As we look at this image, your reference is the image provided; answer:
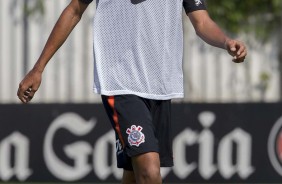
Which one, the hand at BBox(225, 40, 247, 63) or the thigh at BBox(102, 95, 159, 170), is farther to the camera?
the thigh at BBox(102, 95, 159, 170)

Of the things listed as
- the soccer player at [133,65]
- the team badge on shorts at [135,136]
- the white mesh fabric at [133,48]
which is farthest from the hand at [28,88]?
the team badge on shorts at [135,136]

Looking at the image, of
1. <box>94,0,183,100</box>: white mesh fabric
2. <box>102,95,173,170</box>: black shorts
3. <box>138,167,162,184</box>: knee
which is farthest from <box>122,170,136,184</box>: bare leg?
<box>94,0,183,100</box>: white mesh fabric

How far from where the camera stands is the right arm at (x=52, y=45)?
5012 mm

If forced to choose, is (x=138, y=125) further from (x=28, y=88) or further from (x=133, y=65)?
(x=28, y=88)

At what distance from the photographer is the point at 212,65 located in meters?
11.4

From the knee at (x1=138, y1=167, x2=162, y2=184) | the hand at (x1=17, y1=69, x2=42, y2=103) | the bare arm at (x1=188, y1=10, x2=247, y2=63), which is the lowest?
the knee at (x1=138, y1=167, x2=162, y2=184)

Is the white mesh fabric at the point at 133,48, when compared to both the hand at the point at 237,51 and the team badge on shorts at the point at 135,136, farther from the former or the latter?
the hand at the point at 237,51

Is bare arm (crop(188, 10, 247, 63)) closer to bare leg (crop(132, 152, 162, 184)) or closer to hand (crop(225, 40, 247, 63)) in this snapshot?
hand (crop(225, 40, 247, 63))

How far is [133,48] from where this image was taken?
500cm

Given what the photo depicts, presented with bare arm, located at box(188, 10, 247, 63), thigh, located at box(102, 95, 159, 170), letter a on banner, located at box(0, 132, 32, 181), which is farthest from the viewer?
letter a on banner, located at box(0, 132, 32, 181)

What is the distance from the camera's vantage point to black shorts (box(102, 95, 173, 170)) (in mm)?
4980

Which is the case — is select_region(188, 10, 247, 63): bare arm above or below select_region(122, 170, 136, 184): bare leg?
above

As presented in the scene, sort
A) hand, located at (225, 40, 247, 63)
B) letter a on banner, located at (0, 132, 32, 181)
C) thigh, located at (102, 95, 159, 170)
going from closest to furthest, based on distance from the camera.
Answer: hand, located at (225, 40, 247, 63) < thigh, located at (102, 95, 159, 170) < letter a on banner, located at (0, 132, 32, 181)

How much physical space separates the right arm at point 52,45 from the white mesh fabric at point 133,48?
0.49 feet
